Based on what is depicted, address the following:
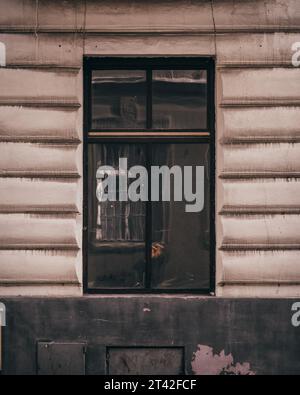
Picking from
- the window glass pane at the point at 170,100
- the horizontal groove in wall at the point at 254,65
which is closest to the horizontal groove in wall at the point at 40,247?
the window glass pane at the point at 170,100

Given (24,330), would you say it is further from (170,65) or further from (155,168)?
(170,65)

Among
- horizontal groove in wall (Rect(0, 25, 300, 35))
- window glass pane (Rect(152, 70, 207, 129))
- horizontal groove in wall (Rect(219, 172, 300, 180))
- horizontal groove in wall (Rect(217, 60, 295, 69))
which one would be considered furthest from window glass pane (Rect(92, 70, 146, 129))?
horizontal groove in wall (Rect(219, 172, 300, 180))

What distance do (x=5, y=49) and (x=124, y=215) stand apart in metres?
2.78

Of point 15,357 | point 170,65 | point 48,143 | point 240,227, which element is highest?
point 170,65

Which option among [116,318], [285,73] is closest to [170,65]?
[285,73]

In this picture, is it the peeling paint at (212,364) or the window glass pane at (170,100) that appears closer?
the peeling paint at (212,364)

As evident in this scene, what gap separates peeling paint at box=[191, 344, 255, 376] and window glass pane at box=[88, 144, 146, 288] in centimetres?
126

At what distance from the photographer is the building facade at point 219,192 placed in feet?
51.6

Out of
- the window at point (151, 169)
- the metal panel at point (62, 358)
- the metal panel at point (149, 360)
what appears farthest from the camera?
the window at point (151, 169)

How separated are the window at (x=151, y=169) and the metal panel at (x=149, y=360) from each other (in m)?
0.84

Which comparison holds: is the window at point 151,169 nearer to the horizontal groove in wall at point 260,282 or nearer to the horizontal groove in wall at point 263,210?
the horizontal groove in wall at point 260,282

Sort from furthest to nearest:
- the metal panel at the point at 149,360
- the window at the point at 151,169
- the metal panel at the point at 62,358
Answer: the window at the point at 151,169, the metal panel at the point at 149,360, the metal panel at the point at 62,358

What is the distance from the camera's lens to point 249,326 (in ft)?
51.7

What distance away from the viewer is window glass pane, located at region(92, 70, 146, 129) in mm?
16062
